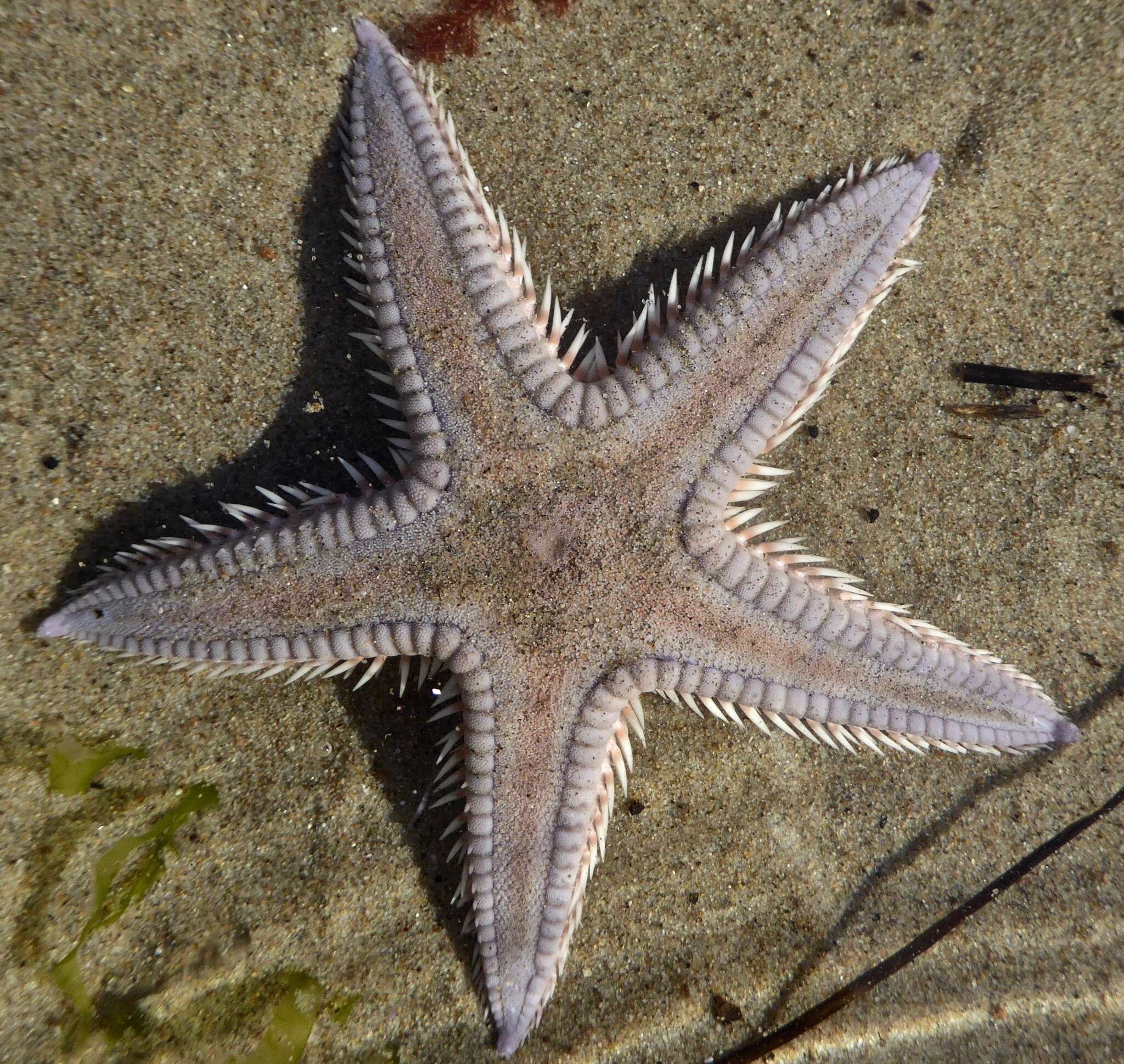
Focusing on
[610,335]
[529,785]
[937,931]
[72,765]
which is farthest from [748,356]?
[72,765]

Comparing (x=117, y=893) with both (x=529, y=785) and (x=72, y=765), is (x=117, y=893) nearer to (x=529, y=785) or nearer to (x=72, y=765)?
(x=72, y=765)

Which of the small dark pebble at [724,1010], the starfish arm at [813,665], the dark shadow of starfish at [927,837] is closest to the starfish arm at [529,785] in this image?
the starfish arm at [813,665]

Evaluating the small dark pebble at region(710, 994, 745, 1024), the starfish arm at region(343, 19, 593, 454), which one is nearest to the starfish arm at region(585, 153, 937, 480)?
the starfish arm at region(343, 19, 593, 454)

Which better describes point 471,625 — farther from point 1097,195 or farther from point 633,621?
point 1097,195

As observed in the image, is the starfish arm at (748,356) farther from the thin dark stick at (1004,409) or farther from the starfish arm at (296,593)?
the thin dark stick at (1004,409)

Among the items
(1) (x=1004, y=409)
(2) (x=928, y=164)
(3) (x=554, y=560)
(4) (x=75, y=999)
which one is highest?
(2) (x=928, y=164)

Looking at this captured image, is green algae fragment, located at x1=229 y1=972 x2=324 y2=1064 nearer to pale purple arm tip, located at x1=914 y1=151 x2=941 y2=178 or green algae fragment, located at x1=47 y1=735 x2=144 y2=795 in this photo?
green algae fragment, located at x1=47 y1=735 x2=144 y2=795
